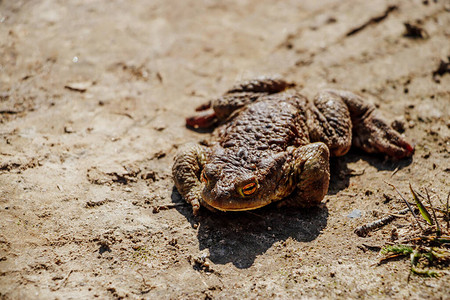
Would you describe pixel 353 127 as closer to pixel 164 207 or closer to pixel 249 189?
pixel 249 189

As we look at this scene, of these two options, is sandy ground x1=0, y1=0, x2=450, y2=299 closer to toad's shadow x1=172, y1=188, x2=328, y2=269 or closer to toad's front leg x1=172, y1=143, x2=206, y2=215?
toad's shadow x1=172, y1=188, x2=328, y2=269

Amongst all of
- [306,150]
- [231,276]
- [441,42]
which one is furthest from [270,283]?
[441,42]

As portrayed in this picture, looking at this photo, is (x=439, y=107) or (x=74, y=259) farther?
(x=439, y=107)

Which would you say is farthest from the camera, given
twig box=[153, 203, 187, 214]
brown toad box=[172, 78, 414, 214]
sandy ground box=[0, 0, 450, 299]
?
twig box=[153, 203, 187, 214]

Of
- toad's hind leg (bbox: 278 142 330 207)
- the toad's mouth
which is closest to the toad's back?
toad's hind leg (bbox: 278 142 330 207)

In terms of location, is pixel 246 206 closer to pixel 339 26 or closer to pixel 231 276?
pixel 231 276

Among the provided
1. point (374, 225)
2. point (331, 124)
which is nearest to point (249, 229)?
point (374, 225)
